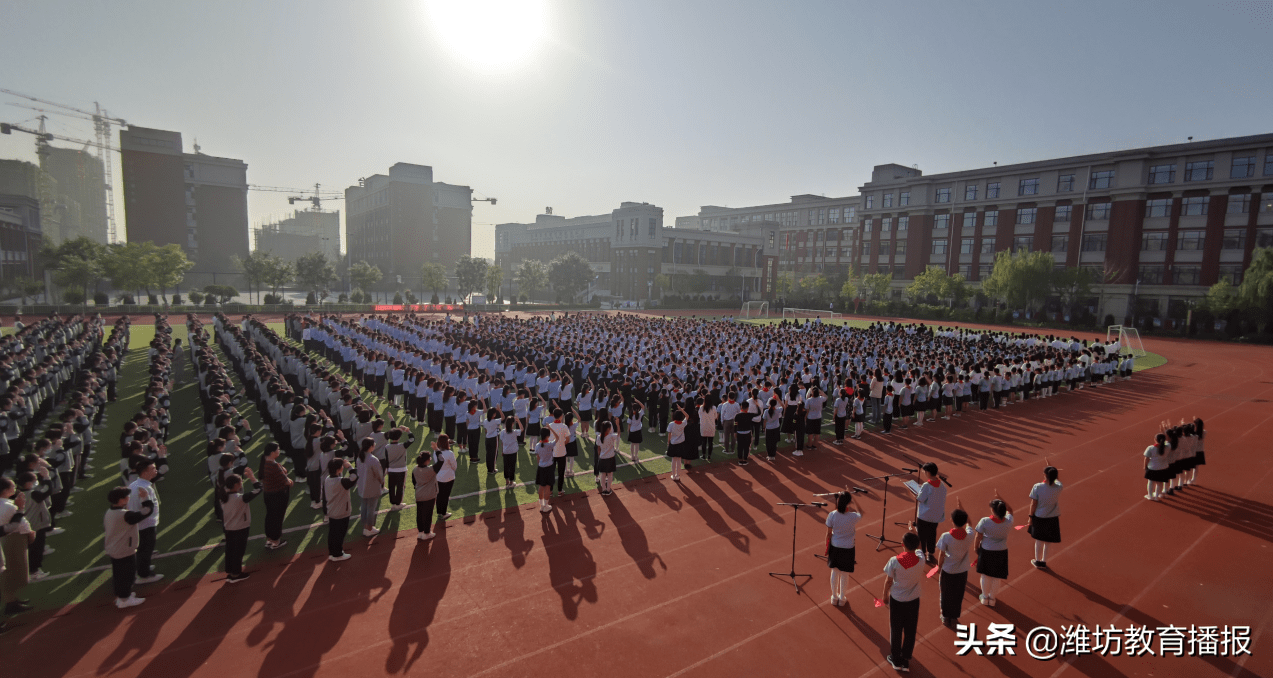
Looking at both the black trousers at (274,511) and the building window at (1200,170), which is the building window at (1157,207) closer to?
the building window at (1200,170)

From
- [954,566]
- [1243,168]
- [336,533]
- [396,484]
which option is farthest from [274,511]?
[1243,168]

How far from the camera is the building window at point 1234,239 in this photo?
147 ft

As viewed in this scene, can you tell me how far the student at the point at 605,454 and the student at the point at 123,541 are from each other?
636 cm

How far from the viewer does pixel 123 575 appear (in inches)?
260

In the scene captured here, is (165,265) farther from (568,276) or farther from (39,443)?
(39,443)

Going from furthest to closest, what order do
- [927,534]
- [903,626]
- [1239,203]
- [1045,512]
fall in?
[1239,203], [927,534], [1045,512], [903,626]

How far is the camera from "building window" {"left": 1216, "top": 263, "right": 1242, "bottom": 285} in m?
45.0

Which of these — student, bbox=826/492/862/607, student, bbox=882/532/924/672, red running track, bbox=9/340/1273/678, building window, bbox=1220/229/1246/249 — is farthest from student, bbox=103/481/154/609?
building window, bbox=1220/229/1246/249

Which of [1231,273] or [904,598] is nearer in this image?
[904,598]

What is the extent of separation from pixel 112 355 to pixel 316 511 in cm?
1617

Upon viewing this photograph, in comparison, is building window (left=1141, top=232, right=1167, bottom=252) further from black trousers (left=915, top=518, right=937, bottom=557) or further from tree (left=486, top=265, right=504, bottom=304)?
tree (left=486, top=265, right=504, bottom=304)

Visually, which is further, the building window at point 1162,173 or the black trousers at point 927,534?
the building window at point 1162,173

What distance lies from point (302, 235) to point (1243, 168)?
166363 mm

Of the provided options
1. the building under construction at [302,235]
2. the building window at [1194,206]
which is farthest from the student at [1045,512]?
the building under construction at [302,235]
